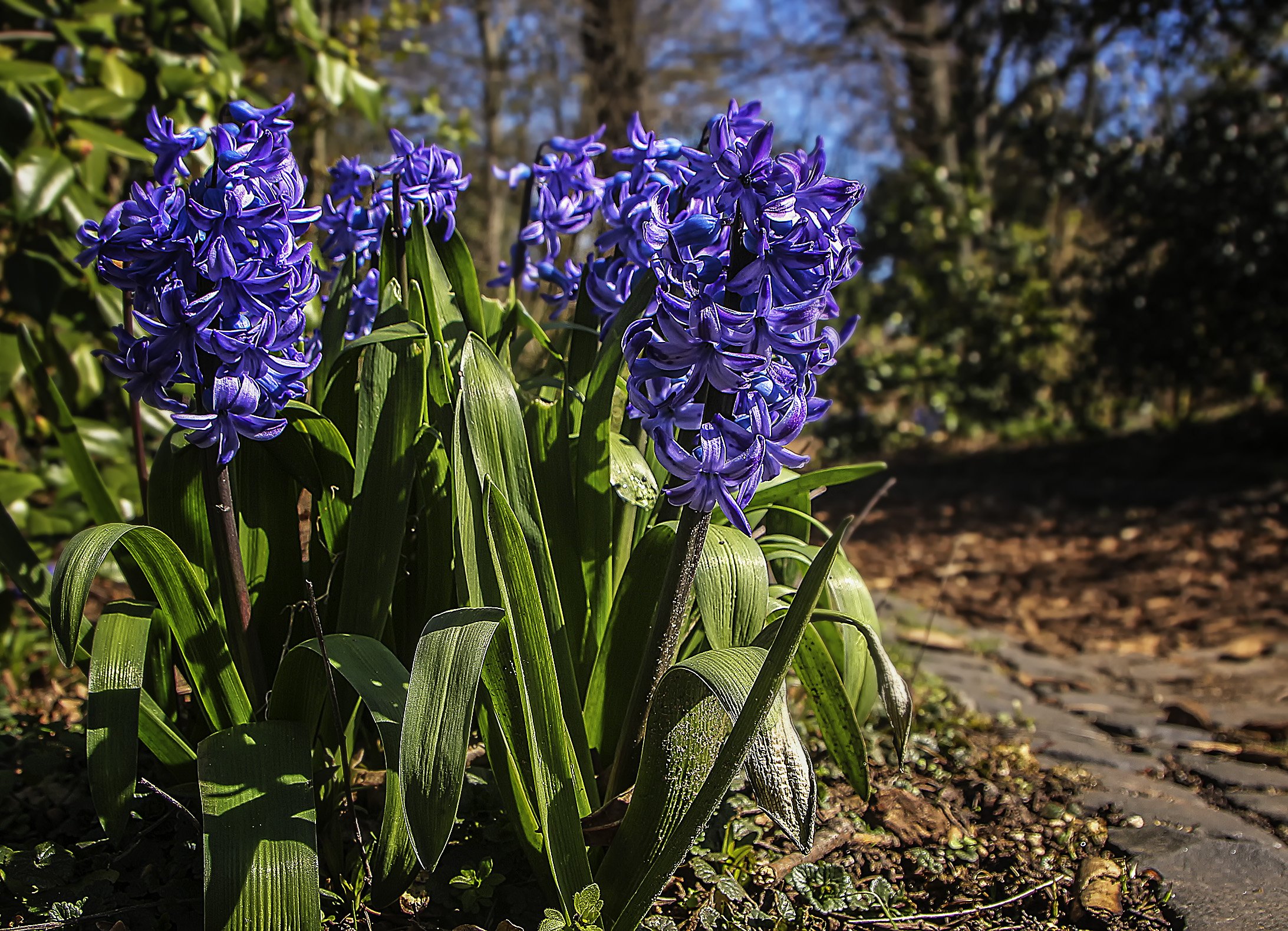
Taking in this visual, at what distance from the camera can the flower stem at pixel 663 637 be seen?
1.29m

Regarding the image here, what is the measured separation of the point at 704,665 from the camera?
1.21m

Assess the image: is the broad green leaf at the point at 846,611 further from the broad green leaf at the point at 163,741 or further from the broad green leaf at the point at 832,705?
the broad green leaf at the point at 163,741

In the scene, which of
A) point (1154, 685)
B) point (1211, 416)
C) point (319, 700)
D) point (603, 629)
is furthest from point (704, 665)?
point (1211, 416)

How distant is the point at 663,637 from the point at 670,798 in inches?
8.9

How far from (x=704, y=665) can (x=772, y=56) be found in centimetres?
1528

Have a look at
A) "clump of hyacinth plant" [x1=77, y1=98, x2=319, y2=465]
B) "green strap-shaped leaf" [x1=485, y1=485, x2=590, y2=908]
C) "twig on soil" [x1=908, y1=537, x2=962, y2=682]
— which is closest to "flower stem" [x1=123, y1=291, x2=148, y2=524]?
"clump of hyacinth plant" [x1=77, y1=98, x2=319, y2=465]

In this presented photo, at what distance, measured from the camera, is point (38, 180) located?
7.10 ft

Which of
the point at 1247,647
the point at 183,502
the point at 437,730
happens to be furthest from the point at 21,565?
the point at 1247,647

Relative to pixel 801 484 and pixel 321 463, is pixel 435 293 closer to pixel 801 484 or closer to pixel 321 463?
pixel 321 463

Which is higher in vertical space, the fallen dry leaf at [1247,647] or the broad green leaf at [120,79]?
the broad green leaf at [120,79]

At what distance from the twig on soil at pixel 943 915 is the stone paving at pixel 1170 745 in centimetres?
23

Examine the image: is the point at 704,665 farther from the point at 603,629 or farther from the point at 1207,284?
the point at 1207,284

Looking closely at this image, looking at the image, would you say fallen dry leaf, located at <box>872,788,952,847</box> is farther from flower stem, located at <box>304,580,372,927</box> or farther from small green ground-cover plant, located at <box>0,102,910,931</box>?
flower stem, located at <box>304,580,372,927</box>

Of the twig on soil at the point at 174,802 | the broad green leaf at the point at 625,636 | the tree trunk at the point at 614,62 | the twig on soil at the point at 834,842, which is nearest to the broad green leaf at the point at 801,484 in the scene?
the broad green leaf at the point at 625,636
